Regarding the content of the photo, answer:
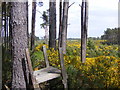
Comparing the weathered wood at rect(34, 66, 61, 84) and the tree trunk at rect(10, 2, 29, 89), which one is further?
the weathered wood at rect(34, 66, 61, 84)

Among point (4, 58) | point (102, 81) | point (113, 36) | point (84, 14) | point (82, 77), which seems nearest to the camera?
point (102, 81)

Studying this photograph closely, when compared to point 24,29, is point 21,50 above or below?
below

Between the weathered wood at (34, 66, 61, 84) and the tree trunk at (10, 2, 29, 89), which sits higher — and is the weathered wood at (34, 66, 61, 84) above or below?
below

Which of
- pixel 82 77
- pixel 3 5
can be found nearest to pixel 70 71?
pixel 82 77

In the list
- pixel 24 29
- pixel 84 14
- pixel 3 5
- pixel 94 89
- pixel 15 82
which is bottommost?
pixel 94 89

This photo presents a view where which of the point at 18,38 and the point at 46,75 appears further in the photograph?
the point at 46,75

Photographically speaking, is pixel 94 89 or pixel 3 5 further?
pixel 3 5

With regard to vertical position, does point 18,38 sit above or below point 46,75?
above

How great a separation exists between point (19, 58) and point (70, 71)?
4.50 feet

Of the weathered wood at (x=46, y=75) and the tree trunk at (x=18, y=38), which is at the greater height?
the tree trunk at (x=18, y=38)

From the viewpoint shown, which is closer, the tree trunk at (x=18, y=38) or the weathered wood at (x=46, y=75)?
the tree trunk at (x=18, y=38)

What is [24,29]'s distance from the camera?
3.72 meters

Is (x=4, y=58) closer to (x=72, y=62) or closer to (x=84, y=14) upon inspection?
(x=72, y=62)

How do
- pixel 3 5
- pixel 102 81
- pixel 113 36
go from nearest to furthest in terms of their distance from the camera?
pixel 102 81 < pixel 3 5 < pixel 113 36
